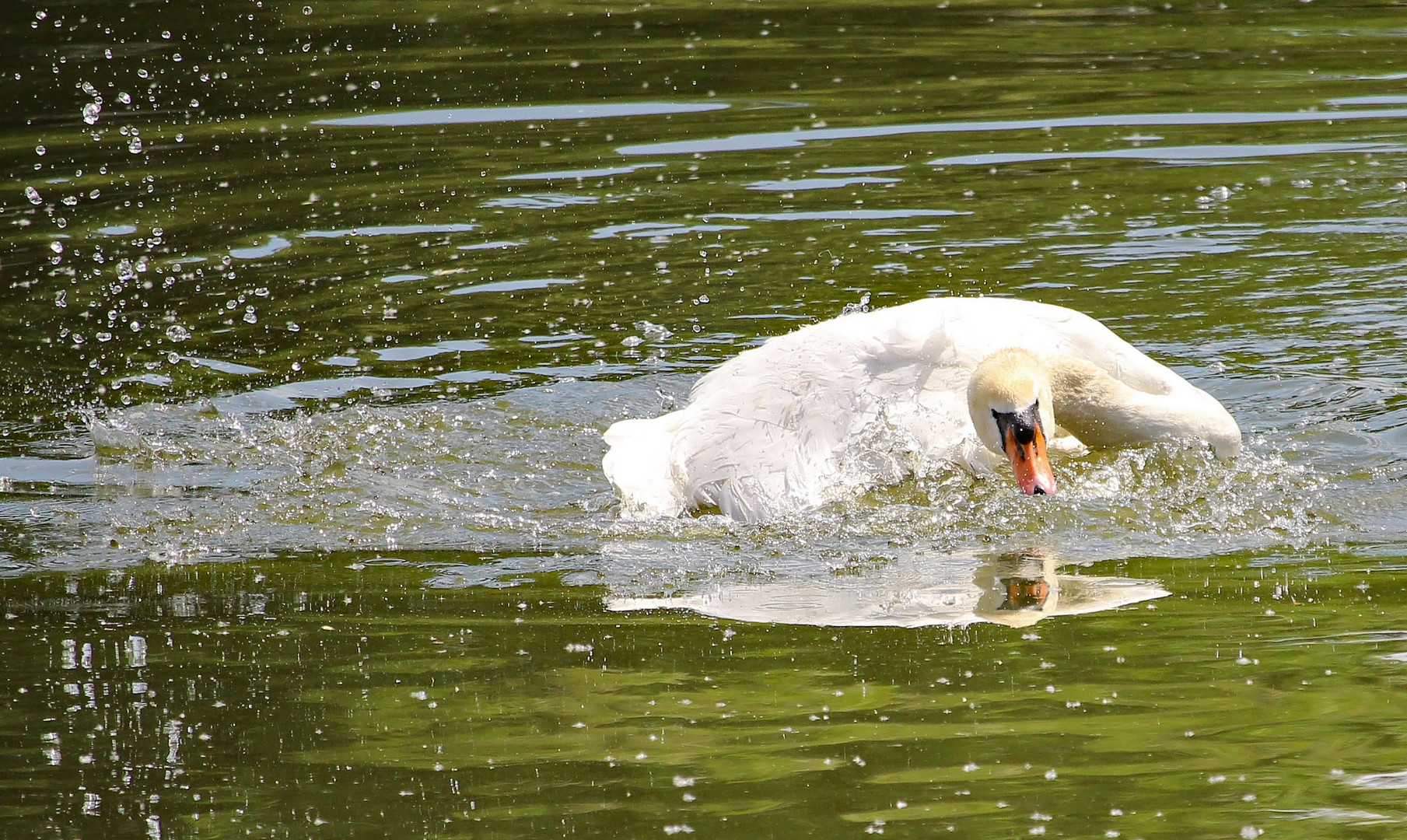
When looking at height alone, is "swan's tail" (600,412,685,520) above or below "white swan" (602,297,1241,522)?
below

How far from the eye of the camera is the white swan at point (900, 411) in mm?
6027

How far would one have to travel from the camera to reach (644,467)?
6.42 m

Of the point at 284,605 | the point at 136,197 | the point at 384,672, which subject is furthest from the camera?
the point at 136,197

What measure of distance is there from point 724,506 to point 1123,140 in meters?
6.99

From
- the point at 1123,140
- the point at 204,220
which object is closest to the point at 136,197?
the point at 204,220

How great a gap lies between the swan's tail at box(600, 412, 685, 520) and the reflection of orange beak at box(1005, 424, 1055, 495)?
1.12m

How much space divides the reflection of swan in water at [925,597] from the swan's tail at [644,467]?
73 centimetres

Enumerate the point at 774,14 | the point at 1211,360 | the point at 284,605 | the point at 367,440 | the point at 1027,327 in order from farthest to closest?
the point at 774,14, the point at 1211,360, the point at 367,440, the point at 1027,327, the point at 284,605

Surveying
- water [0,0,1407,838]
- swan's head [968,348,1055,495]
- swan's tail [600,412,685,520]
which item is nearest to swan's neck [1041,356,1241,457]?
water [0,0,1407,838]

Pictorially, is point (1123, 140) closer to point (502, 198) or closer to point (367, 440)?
point (502, 198)

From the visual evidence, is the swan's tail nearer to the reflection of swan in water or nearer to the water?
the water

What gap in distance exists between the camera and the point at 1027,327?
21.7 ft

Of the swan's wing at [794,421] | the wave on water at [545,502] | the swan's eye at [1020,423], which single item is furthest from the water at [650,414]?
the swan's eye at [1020,423]

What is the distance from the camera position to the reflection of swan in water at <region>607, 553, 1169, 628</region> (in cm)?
510
